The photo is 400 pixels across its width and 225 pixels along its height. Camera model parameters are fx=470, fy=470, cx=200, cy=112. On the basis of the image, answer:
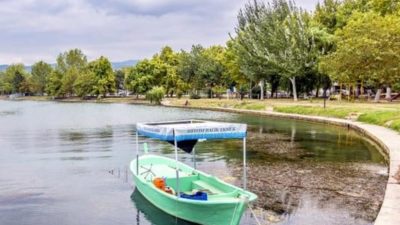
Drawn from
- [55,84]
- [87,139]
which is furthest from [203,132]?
[55,84]

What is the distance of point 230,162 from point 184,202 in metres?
13.0

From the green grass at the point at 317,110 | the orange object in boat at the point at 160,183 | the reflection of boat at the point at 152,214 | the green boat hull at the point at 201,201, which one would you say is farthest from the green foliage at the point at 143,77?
the orange object in boat at the point at 160,183

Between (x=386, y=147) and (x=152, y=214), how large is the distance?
664 inches

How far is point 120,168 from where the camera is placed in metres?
25.2

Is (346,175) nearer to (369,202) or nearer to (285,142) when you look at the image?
(369,202)

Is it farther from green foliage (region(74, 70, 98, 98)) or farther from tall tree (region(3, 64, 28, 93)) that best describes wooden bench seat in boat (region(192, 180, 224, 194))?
tall tree (region(3, 64, 28, 93))

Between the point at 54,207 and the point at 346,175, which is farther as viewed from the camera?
the point at 346,175

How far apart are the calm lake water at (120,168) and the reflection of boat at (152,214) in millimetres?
40

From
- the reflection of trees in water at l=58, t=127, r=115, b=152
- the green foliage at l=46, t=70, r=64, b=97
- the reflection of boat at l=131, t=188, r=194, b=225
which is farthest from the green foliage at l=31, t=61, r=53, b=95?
the reflection of boat at l=131, t=188, r=194, b=225

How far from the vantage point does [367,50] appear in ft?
123

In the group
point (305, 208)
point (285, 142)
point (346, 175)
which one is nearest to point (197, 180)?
point (305, 208)

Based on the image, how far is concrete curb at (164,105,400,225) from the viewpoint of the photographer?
1334 centimetres

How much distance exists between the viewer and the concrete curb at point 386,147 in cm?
1334

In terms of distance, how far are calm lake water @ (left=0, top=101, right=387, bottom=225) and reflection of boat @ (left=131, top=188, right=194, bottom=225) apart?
4cm
